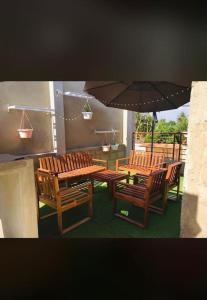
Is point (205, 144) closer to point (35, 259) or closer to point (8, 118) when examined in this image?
point (35, 259)

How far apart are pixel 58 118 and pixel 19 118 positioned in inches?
37.2

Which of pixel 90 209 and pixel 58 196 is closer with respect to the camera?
pixel 58 196

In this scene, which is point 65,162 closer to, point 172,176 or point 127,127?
point 172,176

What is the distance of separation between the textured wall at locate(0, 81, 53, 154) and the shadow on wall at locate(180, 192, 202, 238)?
310 centimetres

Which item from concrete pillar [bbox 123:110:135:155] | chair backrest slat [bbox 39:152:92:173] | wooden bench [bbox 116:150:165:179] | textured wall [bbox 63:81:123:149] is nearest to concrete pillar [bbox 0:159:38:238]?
chair backrest slat [bbox 39:152:92:173]

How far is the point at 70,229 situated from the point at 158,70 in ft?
8.41

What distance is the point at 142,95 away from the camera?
3955 mm

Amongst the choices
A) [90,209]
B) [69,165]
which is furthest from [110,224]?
[69,165]

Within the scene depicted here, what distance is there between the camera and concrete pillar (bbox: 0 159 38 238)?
1607mm

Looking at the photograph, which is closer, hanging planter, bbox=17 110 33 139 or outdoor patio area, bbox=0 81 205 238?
outdoor patio area, bbox=0 81 205 238

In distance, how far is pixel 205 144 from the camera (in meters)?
1.62

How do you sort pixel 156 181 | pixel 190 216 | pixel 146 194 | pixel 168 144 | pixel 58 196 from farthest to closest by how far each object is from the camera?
pixel 168 144, pixel 156 181, pixel 146 194, pixel 58 196, pixel 190 216

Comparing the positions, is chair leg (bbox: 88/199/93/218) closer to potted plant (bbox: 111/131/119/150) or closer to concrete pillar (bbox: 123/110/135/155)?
potted plant (bbox: 111/131/119/150)

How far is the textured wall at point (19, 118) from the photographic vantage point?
3.66m
